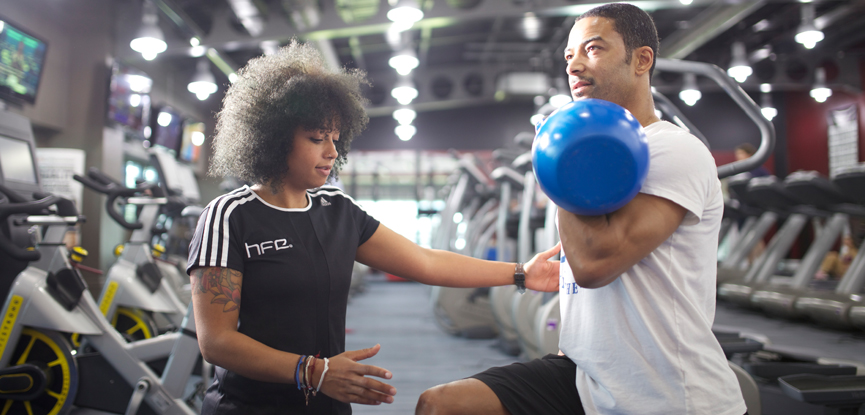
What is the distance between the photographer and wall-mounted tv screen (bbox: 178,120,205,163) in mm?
8548

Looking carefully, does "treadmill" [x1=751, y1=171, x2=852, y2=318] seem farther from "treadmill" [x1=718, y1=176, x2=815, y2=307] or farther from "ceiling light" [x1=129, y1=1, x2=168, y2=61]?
"ceiling light" [x1=129, y1=1, x2=168, y2=61]

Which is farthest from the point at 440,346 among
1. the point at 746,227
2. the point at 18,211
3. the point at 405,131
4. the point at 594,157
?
the point at 405,131

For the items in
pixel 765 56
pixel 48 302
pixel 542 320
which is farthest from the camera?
pixel 765 56

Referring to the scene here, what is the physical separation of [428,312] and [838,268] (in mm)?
6683

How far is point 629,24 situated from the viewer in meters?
1.24

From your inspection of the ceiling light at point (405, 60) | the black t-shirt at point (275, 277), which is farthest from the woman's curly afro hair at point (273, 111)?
the ceiling light at point (405, 60)

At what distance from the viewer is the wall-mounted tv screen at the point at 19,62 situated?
16.1 feet

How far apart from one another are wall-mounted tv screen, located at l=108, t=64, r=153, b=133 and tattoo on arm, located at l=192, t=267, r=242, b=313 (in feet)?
21.0

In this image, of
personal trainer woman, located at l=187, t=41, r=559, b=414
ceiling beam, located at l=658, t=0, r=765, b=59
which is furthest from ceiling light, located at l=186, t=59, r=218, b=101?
personal trainer woman, located at l=187, t=41, r=559, b=414

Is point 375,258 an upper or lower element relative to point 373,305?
upper

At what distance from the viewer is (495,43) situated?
10727 mm

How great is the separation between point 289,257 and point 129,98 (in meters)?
6.91

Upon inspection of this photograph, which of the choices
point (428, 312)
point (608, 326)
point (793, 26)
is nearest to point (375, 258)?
point (608, 326)

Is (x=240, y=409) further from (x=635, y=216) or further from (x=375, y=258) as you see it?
(x=635, y=216)
